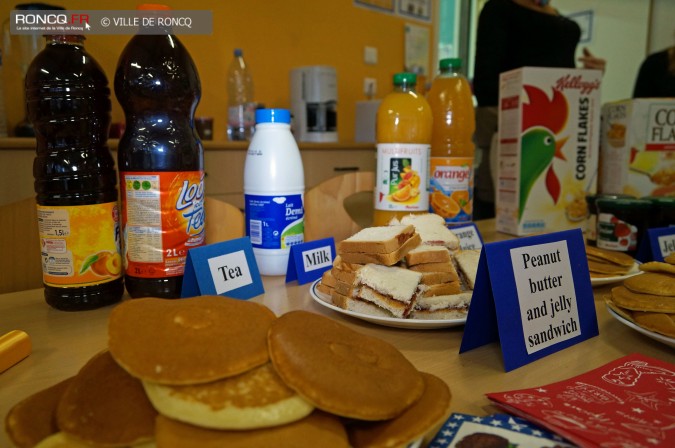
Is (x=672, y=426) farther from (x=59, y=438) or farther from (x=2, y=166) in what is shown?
(x=2, y=166)

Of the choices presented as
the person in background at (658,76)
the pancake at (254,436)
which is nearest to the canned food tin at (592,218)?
the pancake at (254,436)

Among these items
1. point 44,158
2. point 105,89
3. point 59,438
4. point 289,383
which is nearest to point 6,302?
point 44,158

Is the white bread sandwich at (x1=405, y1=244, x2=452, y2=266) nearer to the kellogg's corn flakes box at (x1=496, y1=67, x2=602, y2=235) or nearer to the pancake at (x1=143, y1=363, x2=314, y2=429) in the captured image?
the pancake at (x1=143, y1=363, x2=314, y2=429)

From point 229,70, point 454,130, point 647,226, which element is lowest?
point 647,226

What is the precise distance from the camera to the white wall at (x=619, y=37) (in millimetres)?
4734

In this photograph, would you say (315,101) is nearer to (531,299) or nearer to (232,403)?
(531,299)

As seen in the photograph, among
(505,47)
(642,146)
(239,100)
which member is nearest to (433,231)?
(642,146)

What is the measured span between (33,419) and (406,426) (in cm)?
31

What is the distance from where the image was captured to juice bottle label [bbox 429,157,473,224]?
1220mm

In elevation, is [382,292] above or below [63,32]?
below

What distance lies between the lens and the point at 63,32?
750 millimetres

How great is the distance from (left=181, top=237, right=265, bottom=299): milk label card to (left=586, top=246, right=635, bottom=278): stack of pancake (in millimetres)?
632

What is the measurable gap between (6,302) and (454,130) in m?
1.27

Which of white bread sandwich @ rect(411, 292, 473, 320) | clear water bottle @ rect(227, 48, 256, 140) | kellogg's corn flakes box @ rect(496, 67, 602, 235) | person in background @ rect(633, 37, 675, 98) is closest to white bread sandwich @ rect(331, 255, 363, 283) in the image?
white bread sandwich @ rect(411, 292, 473, 320)
